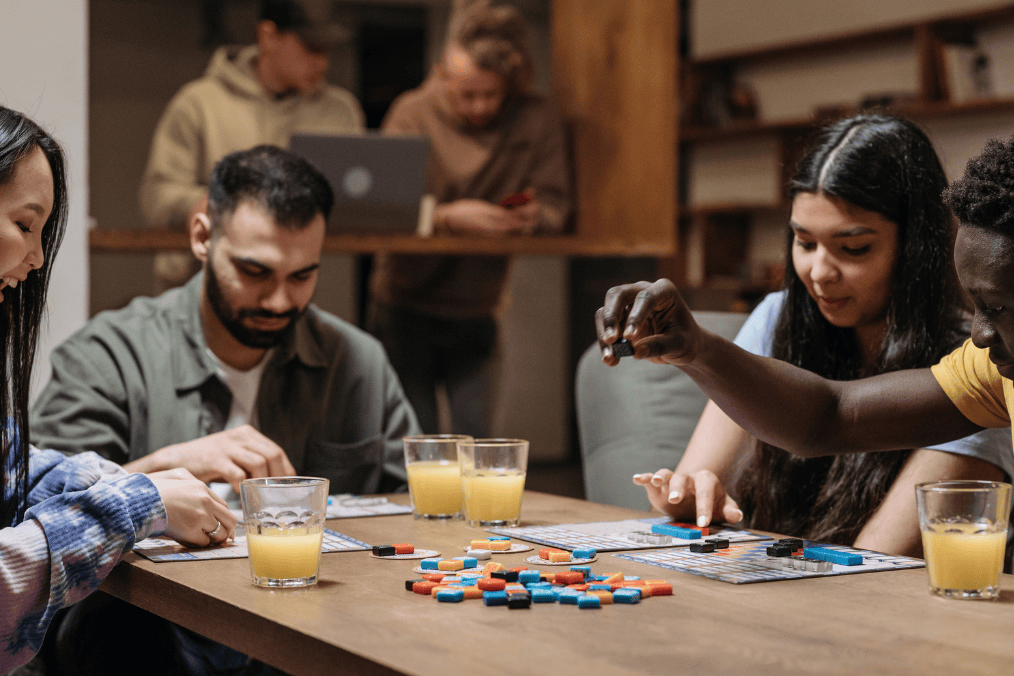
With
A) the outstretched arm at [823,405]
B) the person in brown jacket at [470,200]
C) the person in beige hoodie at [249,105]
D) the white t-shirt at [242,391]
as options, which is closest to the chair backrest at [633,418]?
the white t-shirt at [242,391]

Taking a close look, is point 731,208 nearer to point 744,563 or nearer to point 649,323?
point 649,323

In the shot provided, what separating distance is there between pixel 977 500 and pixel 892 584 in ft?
0.46

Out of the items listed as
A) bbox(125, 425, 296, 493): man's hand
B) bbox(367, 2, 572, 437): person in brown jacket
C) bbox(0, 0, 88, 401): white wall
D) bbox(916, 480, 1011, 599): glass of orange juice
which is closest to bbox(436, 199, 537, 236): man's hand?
bbox(367, 2, 572, 437): person in brown jacket

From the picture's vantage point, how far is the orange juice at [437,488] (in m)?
1.64

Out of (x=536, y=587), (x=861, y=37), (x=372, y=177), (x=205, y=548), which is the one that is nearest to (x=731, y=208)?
(x=861, y=37)

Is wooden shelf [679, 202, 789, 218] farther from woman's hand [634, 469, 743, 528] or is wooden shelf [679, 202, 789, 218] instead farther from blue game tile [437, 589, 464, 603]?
blue game tile [437, 589, 464, 603]

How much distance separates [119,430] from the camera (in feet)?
6.63

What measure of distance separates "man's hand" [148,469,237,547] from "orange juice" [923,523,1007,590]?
81cm

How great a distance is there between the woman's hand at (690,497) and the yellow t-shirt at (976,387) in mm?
334

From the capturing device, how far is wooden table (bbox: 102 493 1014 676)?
90 centimetres

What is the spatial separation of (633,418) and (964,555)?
4.68 feet

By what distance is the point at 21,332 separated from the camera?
1496 millimetres

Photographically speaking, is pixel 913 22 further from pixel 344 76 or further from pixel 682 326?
pixel 682 326

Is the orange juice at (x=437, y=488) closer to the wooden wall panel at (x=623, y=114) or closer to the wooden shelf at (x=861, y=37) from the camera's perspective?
→ the wooden wall panel at (x=623, y=114)
